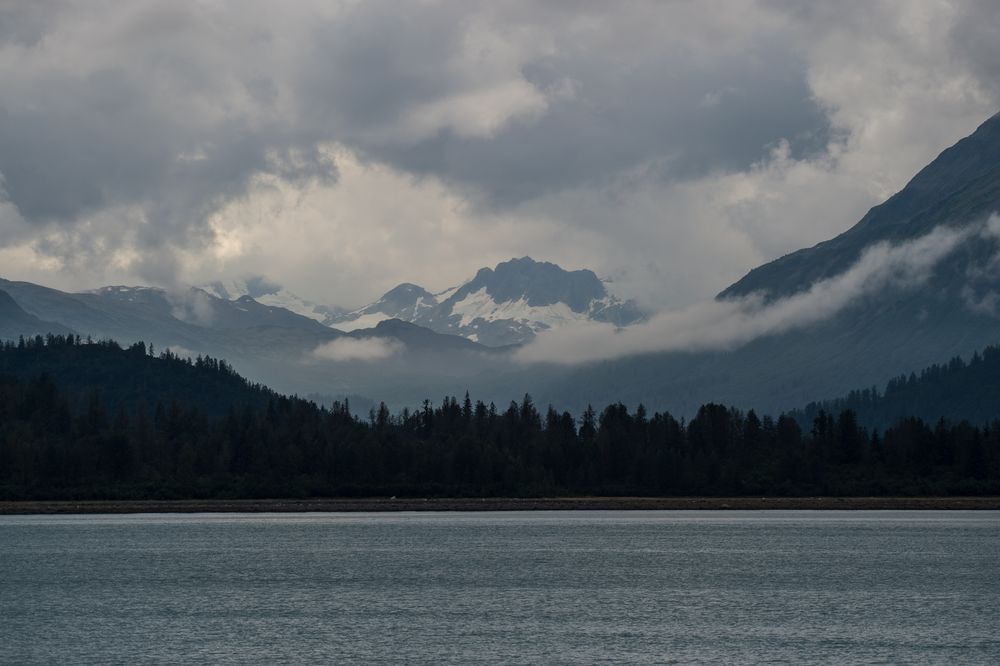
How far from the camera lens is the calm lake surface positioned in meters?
91.1

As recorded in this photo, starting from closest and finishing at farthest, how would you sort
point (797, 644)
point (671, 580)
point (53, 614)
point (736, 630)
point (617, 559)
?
point (797, 644), point (736, 630), point (53, 614), point (671, 580), point (617, 559)

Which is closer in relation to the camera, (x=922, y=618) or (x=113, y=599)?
(x=922, y=618)

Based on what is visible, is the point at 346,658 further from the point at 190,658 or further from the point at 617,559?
the point at 617,559

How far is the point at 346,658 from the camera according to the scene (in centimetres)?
8869

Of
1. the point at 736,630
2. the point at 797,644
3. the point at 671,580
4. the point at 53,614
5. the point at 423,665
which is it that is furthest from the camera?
the point at 671,580

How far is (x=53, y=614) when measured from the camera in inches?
4341

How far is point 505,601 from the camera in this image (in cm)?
11788

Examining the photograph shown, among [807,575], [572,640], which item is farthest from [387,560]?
[572,640]

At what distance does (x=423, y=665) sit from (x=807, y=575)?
210ft

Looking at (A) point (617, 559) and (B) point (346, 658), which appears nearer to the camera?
(B) point (346, 658)

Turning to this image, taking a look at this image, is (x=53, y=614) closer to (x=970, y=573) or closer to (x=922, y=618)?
(x=922, y=618)

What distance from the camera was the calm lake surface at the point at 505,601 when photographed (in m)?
91.1

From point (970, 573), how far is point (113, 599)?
8699 cm

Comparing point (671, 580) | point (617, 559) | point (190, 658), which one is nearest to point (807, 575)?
point (671, 580)
